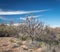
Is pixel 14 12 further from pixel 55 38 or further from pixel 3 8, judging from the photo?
pixel 55 38

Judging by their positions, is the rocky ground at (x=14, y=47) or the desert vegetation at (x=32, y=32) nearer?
the rocky ground at (x=14, y=47)

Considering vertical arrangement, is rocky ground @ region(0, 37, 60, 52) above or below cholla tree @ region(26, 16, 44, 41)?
below

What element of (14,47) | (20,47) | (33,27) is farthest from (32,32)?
(14,47)

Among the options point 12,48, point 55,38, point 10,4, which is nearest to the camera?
point 12,48

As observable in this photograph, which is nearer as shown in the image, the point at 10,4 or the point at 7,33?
the point at 10,4

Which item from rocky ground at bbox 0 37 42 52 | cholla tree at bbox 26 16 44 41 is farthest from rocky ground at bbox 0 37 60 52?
cholla tree at bbox 26 16 44 41

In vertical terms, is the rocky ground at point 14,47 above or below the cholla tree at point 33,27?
below

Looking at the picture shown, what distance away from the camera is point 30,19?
1048cm

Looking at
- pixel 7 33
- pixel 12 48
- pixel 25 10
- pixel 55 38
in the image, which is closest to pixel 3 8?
pixel 25 10

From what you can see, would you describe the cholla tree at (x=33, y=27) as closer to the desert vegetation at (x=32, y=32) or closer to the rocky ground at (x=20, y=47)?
the desert vegetation at (x=32, y=32)

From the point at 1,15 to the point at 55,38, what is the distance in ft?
12.3

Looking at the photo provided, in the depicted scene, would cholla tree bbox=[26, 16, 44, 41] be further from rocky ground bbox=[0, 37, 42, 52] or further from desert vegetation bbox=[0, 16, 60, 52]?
rocky ground bbox=[0, 37, 42, 52]

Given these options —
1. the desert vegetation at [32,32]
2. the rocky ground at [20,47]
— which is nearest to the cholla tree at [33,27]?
the desert vegetation at [32,32]

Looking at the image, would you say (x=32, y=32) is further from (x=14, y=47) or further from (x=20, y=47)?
(x=14, y=47)
